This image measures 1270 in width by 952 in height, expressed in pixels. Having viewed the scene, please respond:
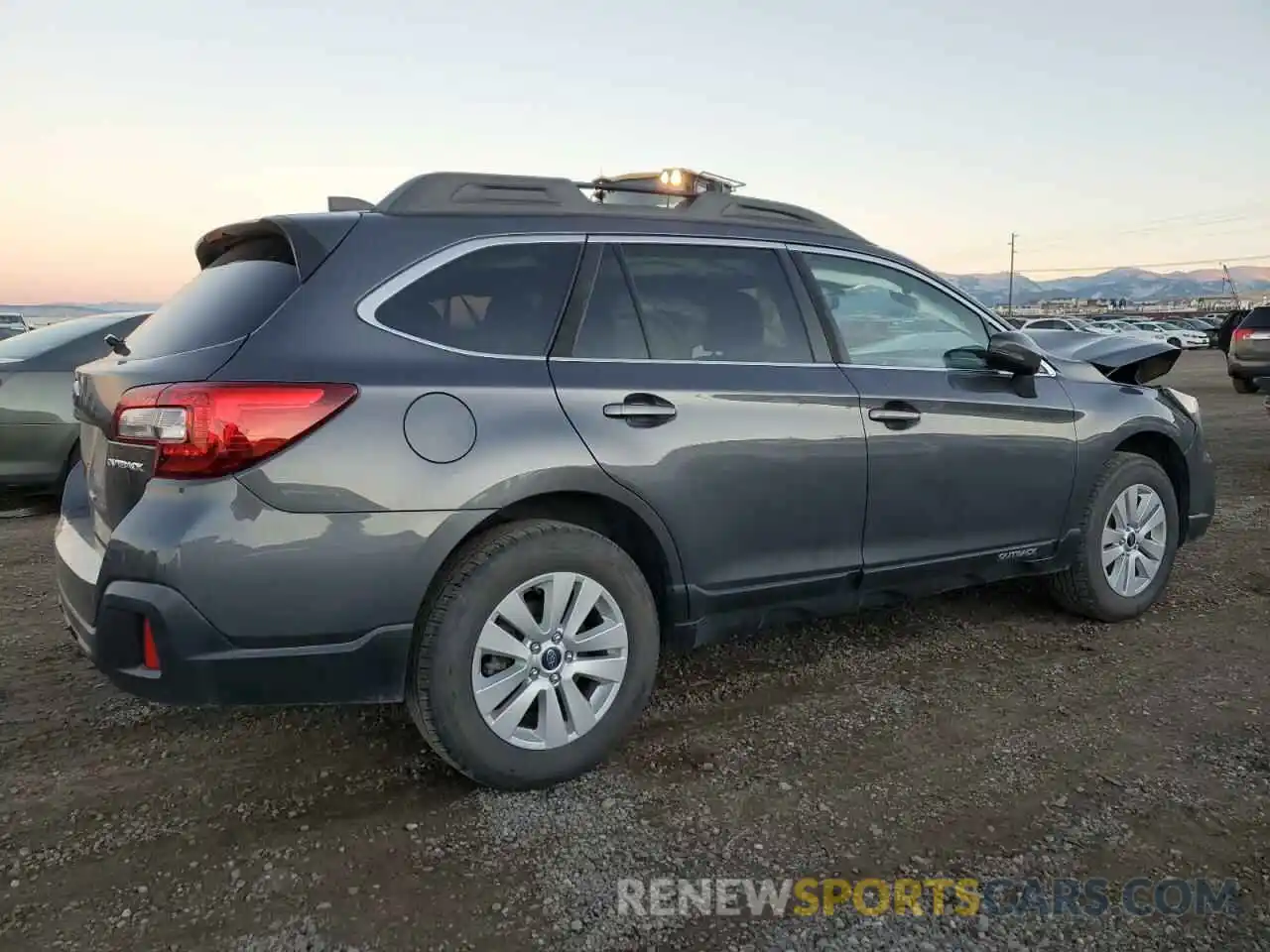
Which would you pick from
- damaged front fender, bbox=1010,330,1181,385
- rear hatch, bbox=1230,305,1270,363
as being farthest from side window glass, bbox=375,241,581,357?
rear hatch, bbox=1230,305,1270,363

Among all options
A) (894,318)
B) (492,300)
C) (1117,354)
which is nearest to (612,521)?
(492,300)

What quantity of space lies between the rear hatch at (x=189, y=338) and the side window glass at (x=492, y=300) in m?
0.28

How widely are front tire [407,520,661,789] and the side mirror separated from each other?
1837mm

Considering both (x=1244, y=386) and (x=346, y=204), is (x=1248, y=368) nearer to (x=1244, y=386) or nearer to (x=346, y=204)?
(x=1244, y=386)

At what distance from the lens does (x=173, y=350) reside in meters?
2.55

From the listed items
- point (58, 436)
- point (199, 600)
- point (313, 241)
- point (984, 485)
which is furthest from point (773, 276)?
point (58, 436)

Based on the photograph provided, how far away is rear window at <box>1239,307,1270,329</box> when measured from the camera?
51.0 feet

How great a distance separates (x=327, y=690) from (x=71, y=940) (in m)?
0.75

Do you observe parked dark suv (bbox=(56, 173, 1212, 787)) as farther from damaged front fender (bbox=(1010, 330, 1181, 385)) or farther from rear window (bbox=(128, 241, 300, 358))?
damaged front fender (bbox=(1010, 330, 1181, 385))

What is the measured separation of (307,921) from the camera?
2123 millimetres

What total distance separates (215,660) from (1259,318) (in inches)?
699

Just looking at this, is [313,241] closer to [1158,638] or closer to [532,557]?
[532,557]

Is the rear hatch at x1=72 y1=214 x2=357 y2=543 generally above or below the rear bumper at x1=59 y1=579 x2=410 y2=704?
above

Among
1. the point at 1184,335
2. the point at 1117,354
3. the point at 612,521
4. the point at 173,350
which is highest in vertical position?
the point at 173,350
